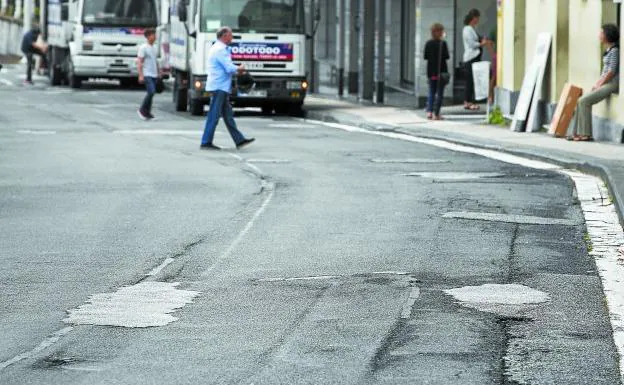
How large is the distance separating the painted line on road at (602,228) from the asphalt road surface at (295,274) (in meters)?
0.11

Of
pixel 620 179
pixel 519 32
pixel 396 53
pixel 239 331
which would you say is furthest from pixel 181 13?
pixel 239 331

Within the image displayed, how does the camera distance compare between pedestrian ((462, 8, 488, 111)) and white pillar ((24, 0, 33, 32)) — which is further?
white pillar ((24, 0, 33, 32))

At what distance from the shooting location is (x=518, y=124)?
2836 centimetres

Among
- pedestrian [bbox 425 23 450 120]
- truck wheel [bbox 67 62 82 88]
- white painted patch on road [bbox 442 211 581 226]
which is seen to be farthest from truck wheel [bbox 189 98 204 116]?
white painted patch on road [bbox 442 211 581 226]

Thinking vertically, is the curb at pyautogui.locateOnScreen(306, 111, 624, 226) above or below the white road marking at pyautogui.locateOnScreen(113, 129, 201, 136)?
above

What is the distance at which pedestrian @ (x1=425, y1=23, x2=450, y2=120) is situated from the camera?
31312mm

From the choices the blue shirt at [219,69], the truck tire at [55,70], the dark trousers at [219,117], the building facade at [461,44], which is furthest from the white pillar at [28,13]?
the dark trousers at [219,117]

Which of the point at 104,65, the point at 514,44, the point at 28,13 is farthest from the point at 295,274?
the point at 28,13

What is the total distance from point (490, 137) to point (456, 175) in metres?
7.04

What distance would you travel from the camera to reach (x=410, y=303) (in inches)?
403

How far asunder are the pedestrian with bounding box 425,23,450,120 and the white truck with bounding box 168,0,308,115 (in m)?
3.75

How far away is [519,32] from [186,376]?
80.5 feet

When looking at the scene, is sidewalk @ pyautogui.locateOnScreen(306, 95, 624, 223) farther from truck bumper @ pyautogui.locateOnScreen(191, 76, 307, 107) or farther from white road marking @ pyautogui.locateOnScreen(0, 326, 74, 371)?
white road marking @ pyautogui.locateOnScreen(0, 326, 74, 371)

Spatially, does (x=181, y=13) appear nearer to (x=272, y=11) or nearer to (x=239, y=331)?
(x=272, y=11)
